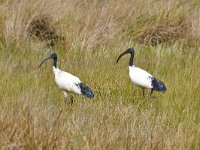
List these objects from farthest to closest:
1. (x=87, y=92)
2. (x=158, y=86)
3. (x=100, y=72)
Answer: (x=100, y=72) → (x=158, y=86) → (x=87, y=92)

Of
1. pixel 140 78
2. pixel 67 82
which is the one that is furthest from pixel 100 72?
pixel 67 82

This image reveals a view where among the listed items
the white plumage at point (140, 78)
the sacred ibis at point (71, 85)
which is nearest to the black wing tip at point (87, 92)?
the sacred ibis at point (71, 85)

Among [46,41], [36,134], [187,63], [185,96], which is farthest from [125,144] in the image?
[46,41]

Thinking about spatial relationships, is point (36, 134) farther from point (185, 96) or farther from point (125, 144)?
point (185, 96)

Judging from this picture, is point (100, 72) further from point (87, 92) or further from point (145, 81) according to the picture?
point (87, 92)

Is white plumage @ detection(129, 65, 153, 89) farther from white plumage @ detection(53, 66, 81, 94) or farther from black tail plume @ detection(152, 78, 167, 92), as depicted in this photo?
white plumage @ detection(53, 66, 81, 94)

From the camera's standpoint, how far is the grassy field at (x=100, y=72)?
12.6ft

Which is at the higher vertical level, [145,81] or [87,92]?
[145,81]

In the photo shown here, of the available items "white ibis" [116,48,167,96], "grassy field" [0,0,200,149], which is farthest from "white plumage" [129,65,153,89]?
"grassy field" [0,0,200,149]

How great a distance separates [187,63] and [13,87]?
7.59 feet

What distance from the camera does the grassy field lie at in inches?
151

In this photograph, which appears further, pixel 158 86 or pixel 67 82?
pixel 158 86

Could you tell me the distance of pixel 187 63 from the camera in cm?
684

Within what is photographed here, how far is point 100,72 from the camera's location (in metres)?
6.05
